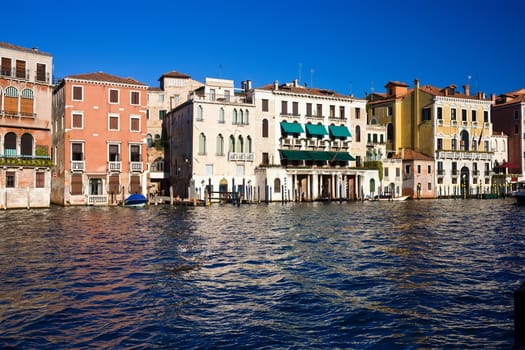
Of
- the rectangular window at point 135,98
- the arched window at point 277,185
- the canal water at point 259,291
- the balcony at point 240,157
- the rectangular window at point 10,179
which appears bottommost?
the canal water at point 259,291

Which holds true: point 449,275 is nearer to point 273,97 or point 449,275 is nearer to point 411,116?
point 273,97

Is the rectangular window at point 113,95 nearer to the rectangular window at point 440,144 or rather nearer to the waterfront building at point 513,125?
the rectangular window at point 440,144

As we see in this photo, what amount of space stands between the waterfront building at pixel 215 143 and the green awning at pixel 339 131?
8447 mm

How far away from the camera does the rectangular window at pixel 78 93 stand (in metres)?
43.2

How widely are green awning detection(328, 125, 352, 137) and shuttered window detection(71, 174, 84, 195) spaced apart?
983 inches

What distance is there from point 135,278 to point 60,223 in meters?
15.9

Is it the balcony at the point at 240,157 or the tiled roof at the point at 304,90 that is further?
the tiled roof at the point at 304,90

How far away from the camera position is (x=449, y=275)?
492 inches

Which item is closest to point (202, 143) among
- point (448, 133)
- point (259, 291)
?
point (448, 133)

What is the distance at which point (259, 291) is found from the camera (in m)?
10.9

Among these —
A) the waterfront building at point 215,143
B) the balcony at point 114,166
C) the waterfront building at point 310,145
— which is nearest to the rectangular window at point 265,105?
the waterfront building at point 310,145

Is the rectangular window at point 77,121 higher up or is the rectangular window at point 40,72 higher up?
the rectangular window at point 40,72

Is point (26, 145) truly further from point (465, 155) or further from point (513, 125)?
point (513, 125)

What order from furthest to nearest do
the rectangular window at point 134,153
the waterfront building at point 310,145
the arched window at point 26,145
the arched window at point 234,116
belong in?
the waterfront building at point 310,145
the arched window at point 234,116
the rectangular window at point 134,153
the arched window at point 26,145
